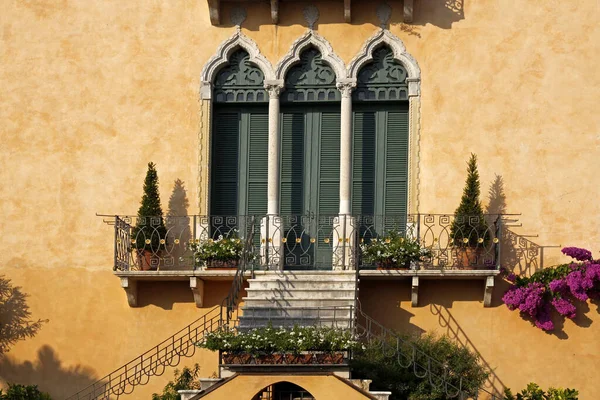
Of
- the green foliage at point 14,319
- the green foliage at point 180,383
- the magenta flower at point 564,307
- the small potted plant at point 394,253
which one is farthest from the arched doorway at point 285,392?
the green foliage at point 14,319

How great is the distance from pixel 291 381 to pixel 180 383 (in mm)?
3081

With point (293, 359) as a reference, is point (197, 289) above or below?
above

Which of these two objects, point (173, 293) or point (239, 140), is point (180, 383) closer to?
point (173, 293)

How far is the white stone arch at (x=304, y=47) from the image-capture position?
71.6 feet

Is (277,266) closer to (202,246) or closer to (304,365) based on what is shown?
(202,246)

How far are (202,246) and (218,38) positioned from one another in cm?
345

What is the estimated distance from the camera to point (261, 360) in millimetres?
18016

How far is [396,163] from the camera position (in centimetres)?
2186

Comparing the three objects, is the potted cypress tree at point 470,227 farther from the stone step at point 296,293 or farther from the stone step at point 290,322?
the stone step at point 290,322

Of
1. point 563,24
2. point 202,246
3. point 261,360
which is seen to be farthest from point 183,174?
point 563,24

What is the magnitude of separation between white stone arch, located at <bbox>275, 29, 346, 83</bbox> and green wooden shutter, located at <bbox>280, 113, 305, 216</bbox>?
74 centimetres

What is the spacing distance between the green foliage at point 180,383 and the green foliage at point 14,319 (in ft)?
7.81

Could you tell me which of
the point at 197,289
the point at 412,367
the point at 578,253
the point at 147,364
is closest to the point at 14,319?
the point at 147,364

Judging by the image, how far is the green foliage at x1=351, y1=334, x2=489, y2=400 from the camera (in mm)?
19016
